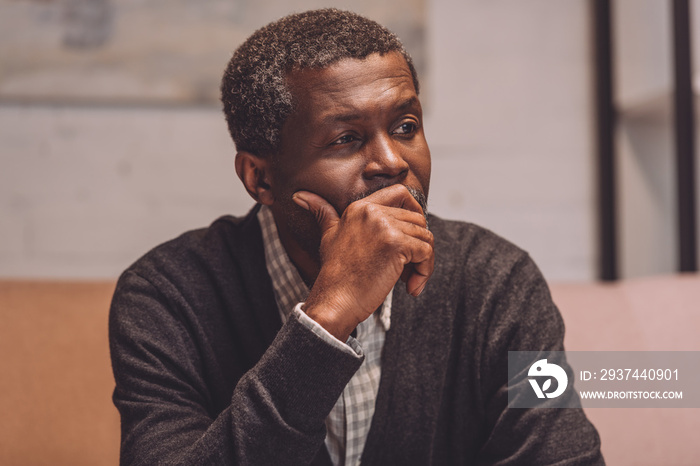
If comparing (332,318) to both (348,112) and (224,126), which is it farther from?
(224,126)

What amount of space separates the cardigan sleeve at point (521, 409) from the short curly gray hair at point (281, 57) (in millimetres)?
446

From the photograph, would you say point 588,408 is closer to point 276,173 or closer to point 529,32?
point 276,173

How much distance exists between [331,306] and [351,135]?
286mm

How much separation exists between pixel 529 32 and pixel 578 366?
49.6 inches

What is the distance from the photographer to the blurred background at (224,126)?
6.44 feet

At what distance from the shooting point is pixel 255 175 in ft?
3.73

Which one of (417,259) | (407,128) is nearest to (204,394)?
(417,259)

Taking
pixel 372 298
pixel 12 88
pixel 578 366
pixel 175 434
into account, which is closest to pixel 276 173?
pixel 372 298

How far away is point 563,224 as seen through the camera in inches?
86.2

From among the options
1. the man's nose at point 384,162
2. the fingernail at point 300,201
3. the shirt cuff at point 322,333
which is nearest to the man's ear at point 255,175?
the fingernail at point 300,201

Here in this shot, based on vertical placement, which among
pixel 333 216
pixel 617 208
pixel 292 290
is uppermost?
pixel 333 216

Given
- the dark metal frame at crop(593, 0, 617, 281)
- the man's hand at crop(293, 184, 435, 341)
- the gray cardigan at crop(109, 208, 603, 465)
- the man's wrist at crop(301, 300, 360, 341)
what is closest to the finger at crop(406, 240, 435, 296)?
the man's hand at crop(293, 184, 435, 341)

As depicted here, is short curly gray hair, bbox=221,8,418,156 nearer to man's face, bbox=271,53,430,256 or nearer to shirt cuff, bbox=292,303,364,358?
man's face, bbox=271,53,430,256

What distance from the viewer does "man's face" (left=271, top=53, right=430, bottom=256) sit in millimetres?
978
